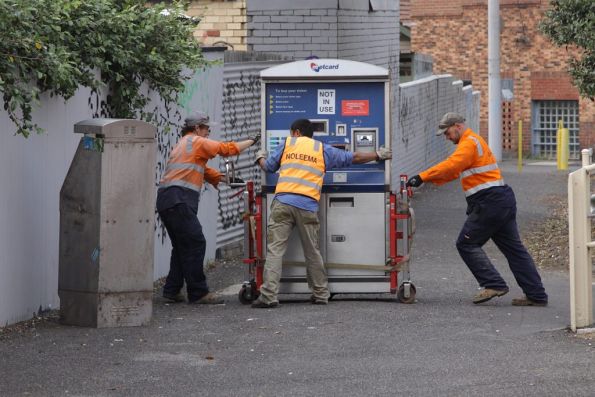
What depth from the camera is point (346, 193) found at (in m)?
11.3

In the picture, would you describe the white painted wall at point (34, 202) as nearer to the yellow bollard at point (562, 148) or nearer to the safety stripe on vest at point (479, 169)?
the safety stripe on vest at point (479, 169)

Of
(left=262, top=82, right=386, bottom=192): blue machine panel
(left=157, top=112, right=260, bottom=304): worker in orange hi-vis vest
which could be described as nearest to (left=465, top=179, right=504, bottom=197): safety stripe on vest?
(left=262, top=82, right=386, bottom=192): blue machine panel

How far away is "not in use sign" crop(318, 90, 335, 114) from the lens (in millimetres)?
11336

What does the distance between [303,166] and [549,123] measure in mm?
29042

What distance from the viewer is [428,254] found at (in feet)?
51.1

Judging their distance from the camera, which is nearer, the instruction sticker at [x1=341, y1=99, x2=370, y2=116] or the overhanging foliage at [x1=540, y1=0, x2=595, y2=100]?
the instruction sticker at [x1=341, y1=99, x2=370, y2=116]

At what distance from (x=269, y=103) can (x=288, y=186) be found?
938 mm

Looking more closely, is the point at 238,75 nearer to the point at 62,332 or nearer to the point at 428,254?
the point at 428,254

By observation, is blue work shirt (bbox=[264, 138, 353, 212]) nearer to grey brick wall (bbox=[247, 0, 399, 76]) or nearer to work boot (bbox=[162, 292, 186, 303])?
work boot (bbox=[162, 292, 186, 303])

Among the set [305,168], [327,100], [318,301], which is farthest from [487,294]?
[327,100]

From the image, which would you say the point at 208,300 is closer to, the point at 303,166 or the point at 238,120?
the point at 303,166

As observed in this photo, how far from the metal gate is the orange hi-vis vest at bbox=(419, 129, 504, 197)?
13.0ft

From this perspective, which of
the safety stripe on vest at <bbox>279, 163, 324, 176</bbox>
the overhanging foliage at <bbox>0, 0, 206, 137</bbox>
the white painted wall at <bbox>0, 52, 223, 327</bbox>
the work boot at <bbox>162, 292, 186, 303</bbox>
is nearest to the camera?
the overhanging foliage at <bbox>0, 0, 206, 137</bbox>

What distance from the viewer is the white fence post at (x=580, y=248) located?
9367 mm
